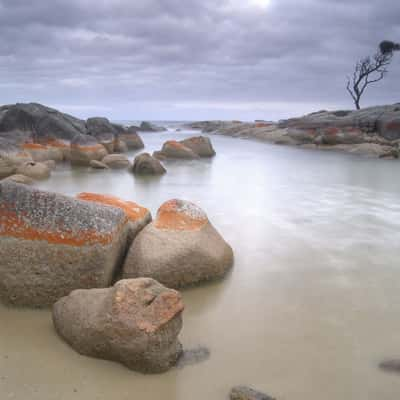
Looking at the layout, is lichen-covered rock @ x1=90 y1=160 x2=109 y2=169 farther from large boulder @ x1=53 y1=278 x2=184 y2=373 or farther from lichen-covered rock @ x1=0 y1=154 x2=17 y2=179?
large boulder @ x1=53 y1=278 x2=184 y2=373

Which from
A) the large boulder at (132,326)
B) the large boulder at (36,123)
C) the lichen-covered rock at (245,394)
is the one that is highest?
the large boulder at (36,123)

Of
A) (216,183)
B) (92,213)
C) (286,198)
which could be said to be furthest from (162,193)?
(92,213)

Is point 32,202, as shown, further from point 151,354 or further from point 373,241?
point 373,241

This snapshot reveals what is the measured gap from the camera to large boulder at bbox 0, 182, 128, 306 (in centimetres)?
345

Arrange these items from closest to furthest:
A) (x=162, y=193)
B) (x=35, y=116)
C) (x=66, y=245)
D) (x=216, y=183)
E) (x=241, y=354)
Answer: (x=241, y=354), (x=66, y=245), (x=162, y=193), (x=216, y=183), (x=35, y=116)

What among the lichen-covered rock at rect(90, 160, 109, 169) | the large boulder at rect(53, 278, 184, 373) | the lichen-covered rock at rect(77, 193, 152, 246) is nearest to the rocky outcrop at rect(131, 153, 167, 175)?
the lichen-covered rock at rect(90, 160, 109, 169)

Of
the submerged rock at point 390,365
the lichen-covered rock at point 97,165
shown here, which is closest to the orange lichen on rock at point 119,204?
the submerged rock at point 390,365

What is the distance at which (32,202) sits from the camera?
3533 mm

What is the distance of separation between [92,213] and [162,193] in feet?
20.1

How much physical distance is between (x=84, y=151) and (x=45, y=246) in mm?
11095

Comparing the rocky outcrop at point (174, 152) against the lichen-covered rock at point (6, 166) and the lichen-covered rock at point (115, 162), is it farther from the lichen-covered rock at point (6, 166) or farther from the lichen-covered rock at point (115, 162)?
the lichen-covered rock at point (6, 166)

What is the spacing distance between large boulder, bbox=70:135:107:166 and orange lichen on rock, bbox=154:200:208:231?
1020 cm

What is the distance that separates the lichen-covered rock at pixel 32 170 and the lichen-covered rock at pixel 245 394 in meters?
9.78

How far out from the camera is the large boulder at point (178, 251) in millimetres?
3895
